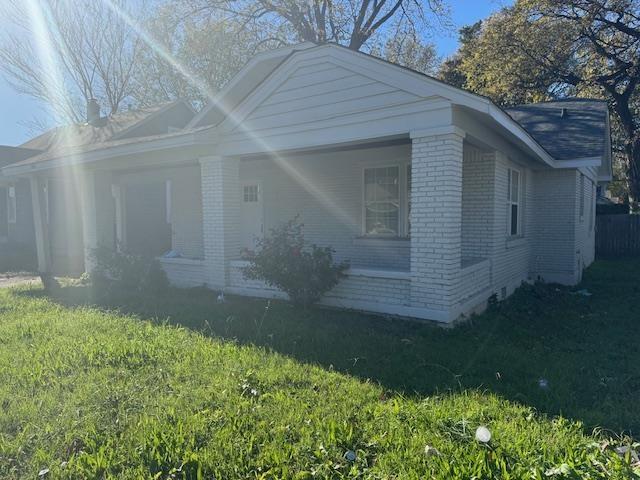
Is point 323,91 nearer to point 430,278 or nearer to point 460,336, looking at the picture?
point 430,278

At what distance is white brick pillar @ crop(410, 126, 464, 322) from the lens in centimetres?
615

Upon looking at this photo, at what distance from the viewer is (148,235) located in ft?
45.4

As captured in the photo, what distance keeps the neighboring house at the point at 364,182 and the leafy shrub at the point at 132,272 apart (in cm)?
36

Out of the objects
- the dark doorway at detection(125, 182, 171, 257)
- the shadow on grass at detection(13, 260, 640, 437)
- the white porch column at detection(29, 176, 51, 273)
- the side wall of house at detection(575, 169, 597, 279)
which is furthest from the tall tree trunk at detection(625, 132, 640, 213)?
the white porch column at detection(29, 176, 51, 273)

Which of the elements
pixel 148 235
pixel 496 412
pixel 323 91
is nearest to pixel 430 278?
pixel 496 412

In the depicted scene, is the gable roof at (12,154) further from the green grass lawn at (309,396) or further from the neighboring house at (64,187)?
the green grass lawn at (309,396)

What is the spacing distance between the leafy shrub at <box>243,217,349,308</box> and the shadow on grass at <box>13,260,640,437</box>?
33 cm

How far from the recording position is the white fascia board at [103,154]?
8.52 m

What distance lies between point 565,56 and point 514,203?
53.5 feet

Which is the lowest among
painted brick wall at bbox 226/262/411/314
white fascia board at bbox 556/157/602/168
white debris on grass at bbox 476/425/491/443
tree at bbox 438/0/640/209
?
white debris on grass at bbox 476/425/491/443

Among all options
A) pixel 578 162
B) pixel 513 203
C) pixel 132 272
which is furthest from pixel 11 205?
pixel 578 162

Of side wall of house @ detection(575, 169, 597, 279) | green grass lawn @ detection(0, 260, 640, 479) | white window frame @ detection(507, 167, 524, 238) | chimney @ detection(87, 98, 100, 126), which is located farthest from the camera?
chimney @ detection(87, 98, 100, 126)

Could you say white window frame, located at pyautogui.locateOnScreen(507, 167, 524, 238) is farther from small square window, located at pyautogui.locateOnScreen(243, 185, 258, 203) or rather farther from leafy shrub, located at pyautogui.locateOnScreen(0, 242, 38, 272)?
leafy shrub, located at pyautogui.locateOnScreen(0, 242, 38, 272)

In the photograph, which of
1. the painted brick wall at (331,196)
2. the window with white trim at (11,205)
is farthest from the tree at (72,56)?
the painted brick wall at (331,196)
